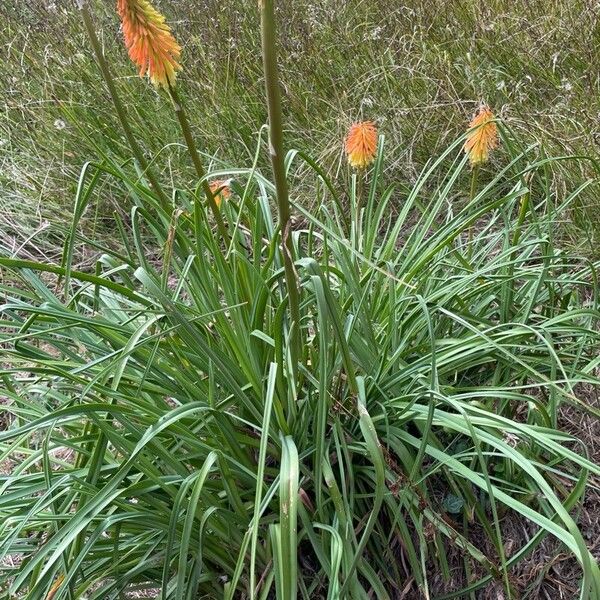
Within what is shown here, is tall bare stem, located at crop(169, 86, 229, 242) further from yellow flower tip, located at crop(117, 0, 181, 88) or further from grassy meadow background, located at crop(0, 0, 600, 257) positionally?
grassy meadow background, located at crop(0, 0, 600, 257)

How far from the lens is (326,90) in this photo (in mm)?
3494

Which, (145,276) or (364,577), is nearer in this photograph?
(145,276)

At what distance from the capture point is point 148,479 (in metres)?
1.52

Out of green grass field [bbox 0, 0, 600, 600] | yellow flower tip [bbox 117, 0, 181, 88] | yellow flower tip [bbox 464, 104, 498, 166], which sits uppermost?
yellow flower tip [bbox 117, 0, 181, 88]

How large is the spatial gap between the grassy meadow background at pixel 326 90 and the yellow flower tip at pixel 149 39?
1.25 meters

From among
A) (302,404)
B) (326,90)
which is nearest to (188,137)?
(302,404)

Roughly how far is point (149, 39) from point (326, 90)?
2.17 metres

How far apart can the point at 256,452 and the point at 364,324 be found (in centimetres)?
42

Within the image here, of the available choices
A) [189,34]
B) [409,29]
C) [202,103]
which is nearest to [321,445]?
[202,103]

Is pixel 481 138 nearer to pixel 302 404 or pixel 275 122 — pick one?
pixel 302 404

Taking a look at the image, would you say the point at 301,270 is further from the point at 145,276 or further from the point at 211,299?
the point at 145,276

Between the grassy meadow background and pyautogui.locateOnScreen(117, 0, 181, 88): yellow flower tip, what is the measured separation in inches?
49.2

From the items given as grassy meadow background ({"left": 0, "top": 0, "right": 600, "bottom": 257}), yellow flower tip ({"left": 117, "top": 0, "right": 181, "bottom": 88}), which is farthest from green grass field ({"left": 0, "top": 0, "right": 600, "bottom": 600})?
grassy meadow background ({"left": 0, "top": 0, "right": 600, "bottom": 257})

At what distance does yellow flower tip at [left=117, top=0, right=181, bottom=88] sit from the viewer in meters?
1.40
